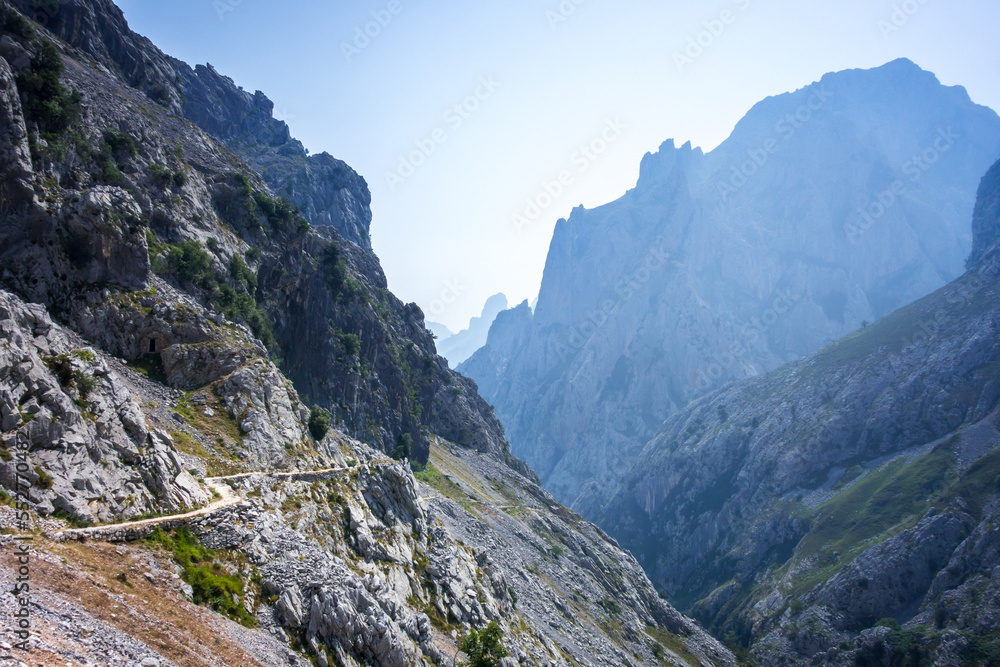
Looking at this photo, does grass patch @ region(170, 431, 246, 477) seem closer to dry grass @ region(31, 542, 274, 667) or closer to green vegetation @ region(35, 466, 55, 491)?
green vegetation @ region(35, 466, 55, 491)

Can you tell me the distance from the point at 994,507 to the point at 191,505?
145 m

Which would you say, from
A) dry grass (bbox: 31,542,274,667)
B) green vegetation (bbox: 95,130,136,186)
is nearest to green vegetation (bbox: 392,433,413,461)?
green vegetation (bbox: 95,130,136,186)

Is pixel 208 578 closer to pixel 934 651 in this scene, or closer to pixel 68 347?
pixel 68 347

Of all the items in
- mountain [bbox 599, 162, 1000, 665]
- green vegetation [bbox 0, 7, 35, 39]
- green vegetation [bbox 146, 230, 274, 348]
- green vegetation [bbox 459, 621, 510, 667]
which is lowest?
green vegetation [bbox 459, 621, 510, 667]

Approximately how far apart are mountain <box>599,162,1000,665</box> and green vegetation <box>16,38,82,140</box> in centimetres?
14360

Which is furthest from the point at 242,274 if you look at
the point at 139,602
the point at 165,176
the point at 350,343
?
the point at 139,602

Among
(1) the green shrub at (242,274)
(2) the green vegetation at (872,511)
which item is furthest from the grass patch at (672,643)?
(1) the green shrub at (242,274)

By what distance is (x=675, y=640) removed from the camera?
9838 cm

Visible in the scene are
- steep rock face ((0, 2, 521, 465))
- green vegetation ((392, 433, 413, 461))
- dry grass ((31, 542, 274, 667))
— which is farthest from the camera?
green vegetation ((392, 433, 413, 461))

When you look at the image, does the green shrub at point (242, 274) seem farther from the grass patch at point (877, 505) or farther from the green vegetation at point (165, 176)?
the grass patch at point (877, 505)

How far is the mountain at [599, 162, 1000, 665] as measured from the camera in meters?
104

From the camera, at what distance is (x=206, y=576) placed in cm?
2595

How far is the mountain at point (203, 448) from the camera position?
24.2 metres

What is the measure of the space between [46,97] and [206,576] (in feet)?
183
